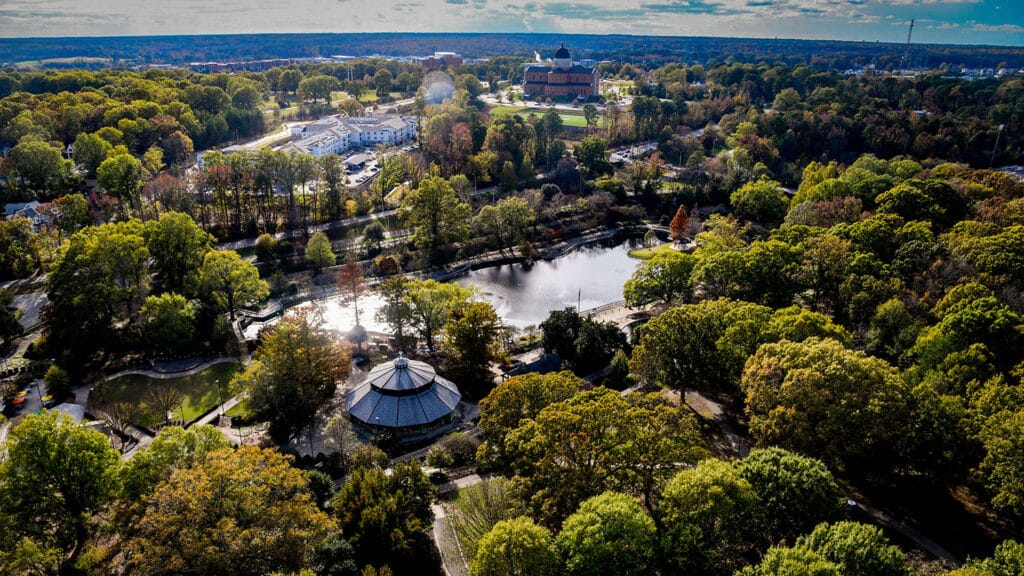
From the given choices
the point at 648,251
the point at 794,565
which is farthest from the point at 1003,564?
the point at 648,251

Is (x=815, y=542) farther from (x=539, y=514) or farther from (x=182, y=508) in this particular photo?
(x=182, y=508)

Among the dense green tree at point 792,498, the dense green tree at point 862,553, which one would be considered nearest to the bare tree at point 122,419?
the dense green tree at point 792,498

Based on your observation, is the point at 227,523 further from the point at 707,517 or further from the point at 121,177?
the point at 121,177

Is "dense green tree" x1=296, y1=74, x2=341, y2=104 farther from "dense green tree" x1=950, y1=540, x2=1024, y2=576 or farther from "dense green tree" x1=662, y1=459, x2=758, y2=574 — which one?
"dense green tree" x1=950, y1=540, x2=1024, y2=576

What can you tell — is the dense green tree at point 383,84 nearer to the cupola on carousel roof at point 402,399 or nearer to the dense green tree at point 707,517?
the cupola on carousel roof at point 402,399

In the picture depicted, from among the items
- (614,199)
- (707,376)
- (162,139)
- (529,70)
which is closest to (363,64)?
(529,70)

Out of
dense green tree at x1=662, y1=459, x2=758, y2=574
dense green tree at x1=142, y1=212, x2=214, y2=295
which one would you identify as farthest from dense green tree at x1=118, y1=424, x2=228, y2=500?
dense green tree at x1=142, y1=212, x2=214, y2=295
